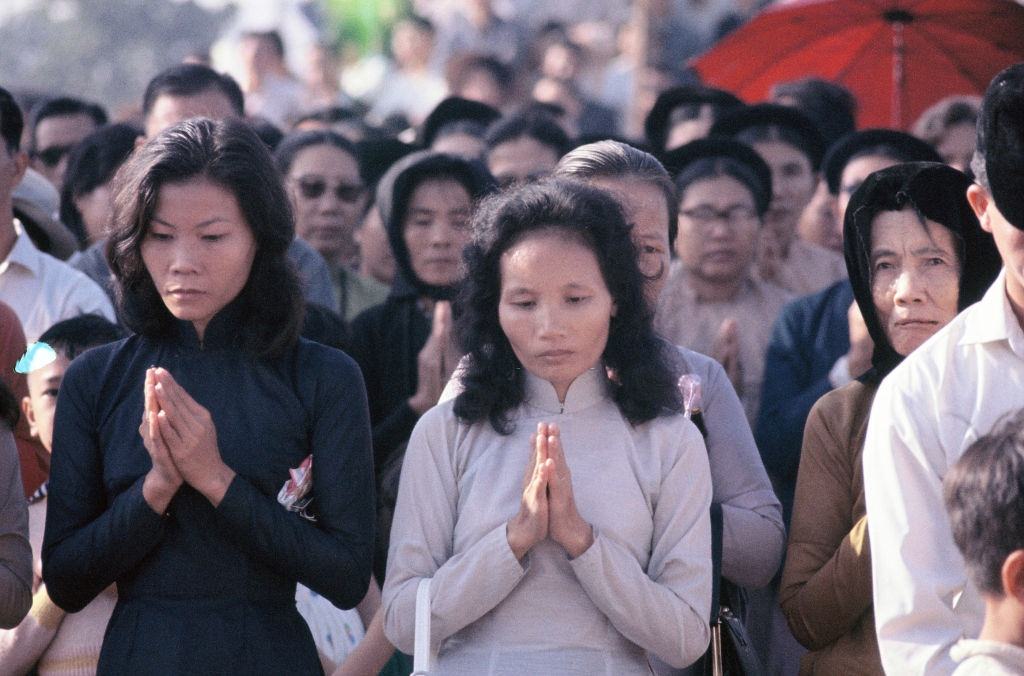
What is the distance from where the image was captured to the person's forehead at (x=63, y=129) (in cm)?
889

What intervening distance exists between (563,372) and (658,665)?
762 mm

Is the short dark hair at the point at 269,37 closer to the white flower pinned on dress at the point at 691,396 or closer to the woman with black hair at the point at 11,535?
the white flower pinned on dress at the point at 691,396

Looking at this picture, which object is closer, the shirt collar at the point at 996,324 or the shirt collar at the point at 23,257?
the shirt collar at the point at 996,324

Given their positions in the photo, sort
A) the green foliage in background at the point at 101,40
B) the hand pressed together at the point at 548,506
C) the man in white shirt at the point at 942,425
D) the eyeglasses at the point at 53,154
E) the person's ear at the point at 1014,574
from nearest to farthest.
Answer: the person's ear at the point at 1014,574 → the man in white shirt at the point at 942,425 → the hand pressed together at the point at 548,506 → the eyeglasses at the point at 53,154 → the green foliage in background at the point at 101,40

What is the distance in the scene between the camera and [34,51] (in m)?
28.9

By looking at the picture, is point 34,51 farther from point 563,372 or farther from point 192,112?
point 563,372

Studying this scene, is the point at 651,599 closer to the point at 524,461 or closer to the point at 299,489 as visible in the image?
the point at 524,461

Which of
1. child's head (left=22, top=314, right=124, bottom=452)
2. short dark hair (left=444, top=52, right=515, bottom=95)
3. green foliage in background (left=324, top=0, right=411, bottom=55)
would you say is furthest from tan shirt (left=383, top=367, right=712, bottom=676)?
green foliage in background (left=324, top=0, right=411, bottom=55)

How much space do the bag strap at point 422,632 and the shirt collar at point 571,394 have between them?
20.7 inches

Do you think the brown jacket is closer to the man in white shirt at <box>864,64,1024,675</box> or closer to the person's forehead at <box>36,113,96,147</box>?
the man in white shirt at <box>864,64,1024,675</box>

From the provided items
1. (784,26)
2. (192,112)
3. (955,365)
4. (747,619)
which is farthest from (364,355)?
(784,26)

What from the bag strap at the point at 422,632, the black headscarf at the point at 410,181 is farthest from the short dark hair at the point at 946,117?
the bag strap at the point at 422,632

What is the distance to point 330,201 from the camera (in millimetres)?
7438

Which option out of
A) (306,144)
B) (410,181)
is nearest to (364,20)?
(306,144)
